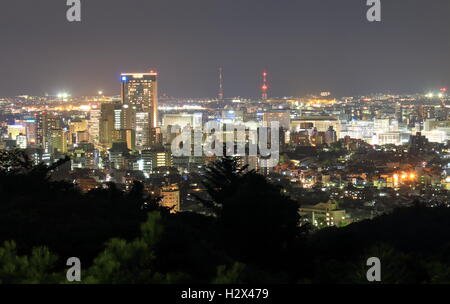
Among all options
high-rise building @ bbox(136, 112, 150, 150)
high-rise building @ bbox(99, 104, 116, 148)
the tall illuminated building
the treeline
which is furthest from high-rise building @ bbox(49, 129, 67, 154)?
the treeline

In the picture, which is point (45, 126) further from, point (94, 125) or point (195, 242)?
point (195, 242)

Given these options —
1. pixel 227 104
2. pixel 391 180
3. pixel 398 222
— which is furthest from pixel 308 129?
pixel 398 222

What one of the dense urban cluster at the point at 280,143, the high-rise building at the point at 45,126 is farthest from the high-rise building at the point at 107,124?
the high-rise building at the point at 45,126

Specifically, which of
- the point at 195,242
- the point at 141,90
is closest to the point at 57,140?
the point at 141,90

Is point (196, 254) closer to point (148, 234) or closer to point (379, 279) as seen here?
point (148, 234)

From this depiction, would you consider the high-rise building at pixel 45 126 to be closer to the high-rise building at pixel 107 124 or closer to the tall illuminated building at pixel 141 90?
the high-rise building at pixel 107 124

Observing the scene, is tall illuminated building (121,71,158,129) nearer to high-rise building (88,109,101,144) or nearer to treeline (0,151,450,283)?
high-rise building (88,109,101,144)
